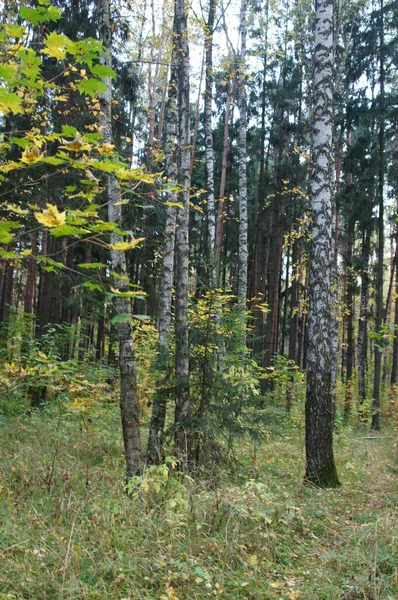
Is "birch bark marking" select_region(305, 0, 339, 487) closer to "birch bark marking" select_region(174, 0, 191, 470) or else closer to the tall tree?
"birch bark marking" select_region(174, 0, 191, 470)

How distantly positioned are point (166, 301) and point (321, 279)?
9.03ft

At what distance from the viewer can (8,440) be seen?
626 cm

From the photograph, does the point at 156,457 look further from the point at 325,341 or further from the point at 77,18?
the point at 77,18

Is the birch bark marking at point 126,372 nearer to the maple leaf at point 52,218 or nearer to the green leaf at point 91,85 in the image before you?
the green leaf at point 91,85

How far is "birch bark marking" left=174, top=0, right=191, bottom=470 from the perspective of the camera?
589 centimetres

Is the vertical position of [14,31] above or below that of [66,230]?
above

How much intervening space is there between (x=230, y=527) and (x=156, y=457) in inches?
103

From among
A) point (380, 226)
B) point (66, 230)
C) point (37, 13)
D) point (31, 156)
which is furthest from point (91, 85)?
point (380, 226)

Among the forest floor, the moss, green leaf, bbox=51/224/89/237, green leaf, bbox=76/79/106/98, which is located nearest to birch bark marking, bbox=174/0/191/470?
the forest floor

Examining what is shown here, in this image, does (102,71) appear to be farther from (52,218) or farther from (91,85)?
(52,218)

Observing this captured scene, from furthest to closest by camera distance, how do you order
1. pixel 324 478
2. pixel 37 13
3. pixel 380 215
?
pixel 380 215
pixel 324 478
pixel 37 13

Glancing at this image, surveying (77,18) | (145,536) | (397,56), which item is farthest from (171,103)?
(397,56)

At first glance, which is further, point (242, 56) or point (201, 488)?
point (242, 56)

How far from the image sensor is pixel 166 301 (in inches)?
291
